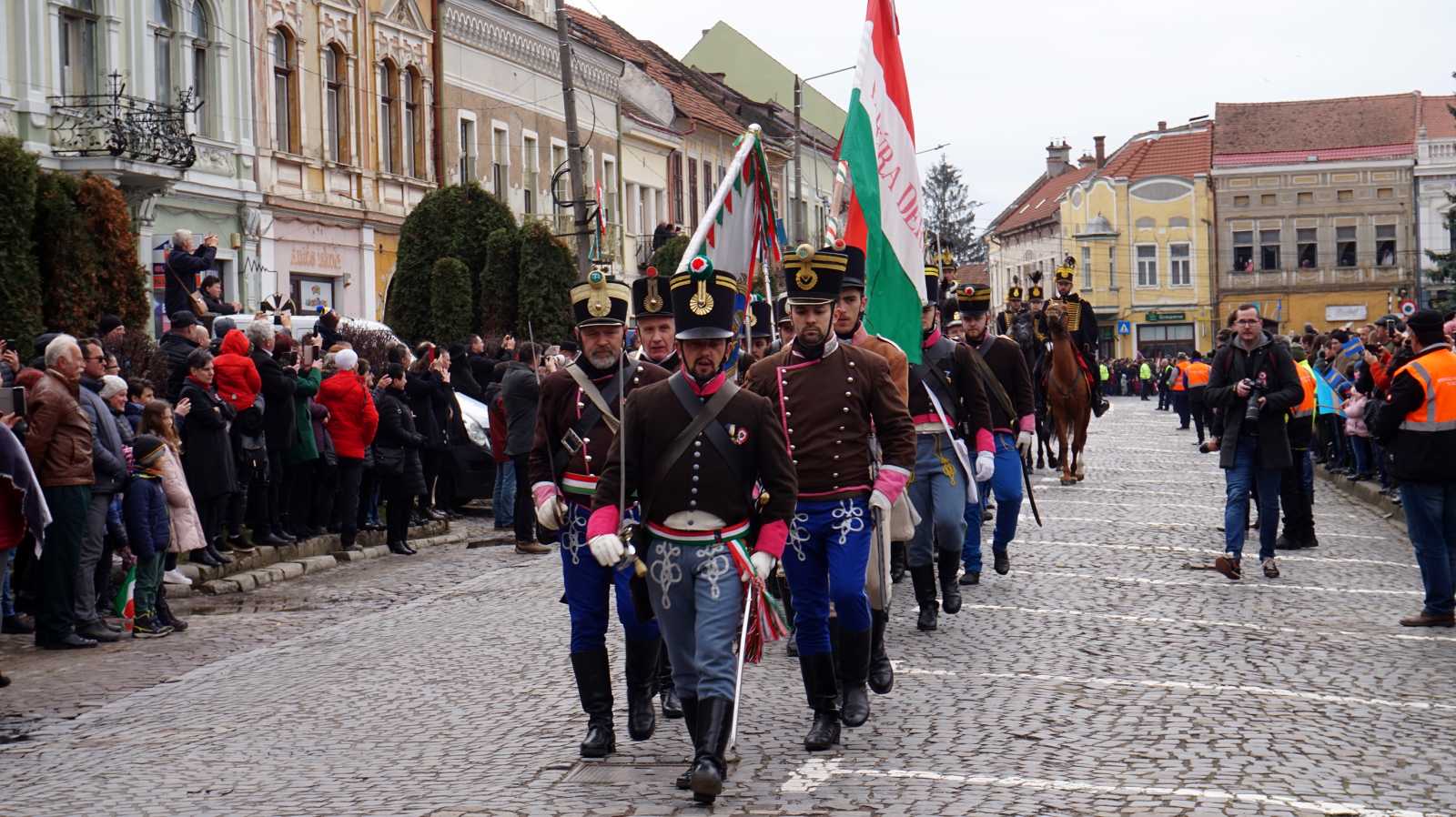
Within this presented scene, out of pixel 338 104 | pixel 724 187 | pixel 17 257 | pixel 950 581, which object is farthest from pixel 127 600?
pixel 338 104

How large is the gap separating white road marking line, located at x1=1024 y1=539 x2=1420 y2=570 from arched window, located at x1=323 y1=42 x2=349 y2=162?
64.9ft

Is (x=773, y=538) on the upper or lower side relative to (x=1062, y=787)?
upper

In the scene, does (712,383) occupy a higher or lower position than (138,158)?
lower

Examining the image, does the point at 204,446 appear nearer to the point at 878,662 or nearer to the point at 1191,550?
the point at 878,662

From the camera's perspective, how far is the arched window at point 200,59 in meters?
28.4

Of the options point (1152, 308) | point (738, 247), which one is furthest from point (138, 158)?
point (1152, 308)

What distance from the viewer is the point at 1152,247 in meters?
81.8

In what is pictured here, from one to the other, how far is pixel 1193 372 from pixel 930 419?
79.0 ft

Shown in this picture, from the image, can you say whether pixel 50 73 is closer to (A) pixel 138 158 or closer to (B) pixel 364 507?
(A) pixel 138 158

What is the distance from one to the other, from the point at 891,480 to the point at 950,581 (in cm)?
359

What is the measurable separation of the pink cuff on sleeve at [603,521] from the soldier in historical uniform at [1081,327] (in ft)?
54.1

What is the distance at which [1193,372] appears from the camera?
34.7 meters

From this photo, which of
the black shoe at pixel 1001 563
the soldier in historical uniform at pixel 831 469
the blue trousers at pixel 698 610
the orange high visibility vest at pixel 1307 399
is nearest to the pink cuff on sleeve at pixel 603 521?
the blue trousers at pixel 698 610

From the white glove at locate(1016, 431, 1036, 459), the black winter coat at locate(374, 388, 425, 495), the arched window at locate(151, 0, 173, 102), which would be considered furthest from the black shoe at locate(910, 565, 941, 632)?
the arched window at locate(151, 0, 173, 102)
